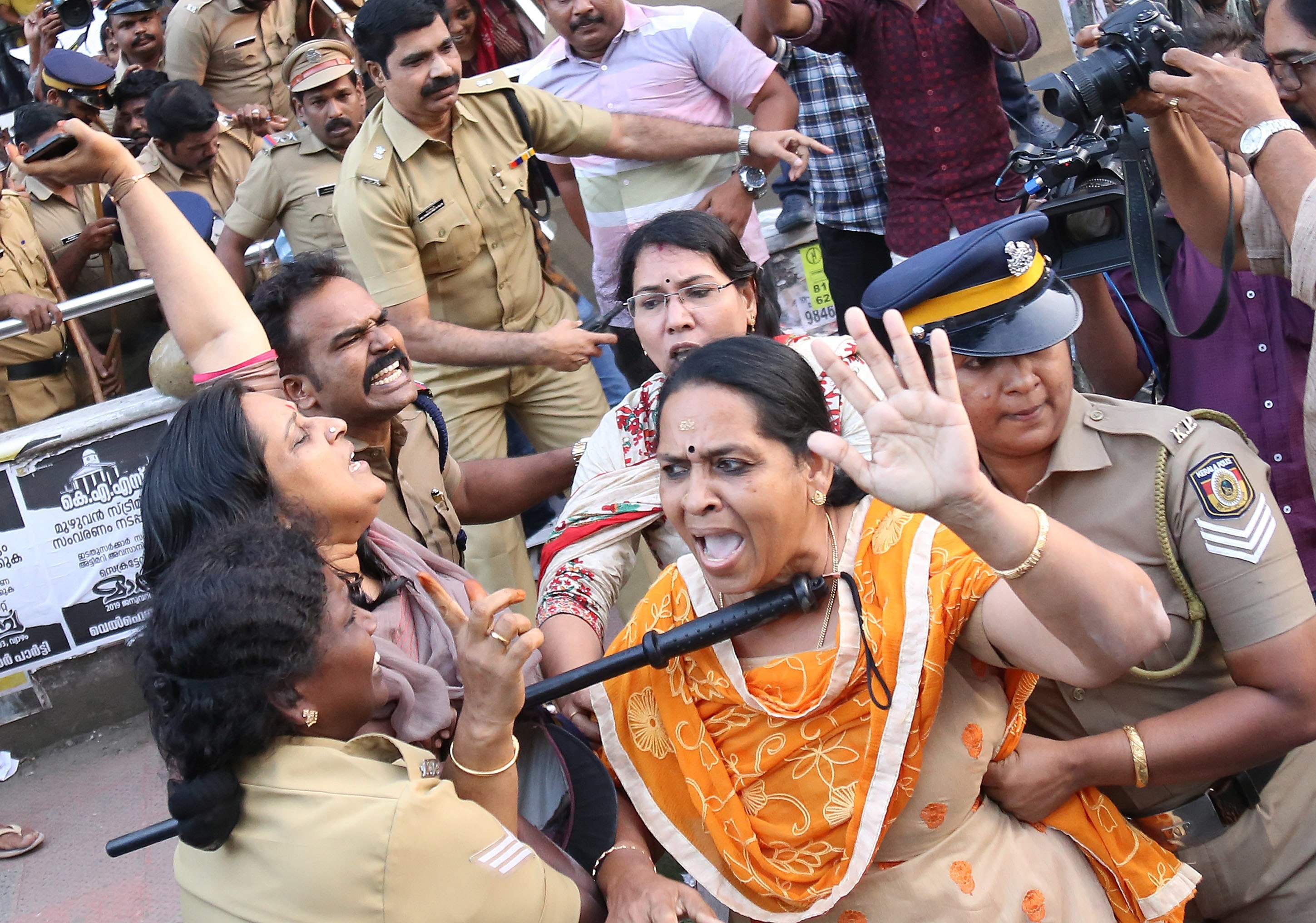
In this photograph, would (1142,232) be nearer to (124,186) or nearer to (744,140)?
(744,140)

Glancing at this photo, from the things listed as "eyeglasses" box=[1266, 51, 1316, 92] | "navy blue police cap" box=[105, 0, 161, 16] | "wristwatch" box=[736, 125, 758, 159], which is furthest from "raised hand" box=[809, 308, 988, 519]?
"navy blue police cap" box=[105, 0, 161, 16]

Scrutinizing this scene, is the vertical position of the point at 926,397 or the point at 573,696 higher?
the point at 926,397

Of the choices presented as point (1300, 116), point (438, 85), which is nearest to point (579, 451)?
point (438, 85)

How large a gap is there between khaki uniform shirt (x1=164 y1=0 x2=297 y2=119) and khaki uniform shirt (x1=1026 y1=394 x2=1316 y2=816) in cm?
465

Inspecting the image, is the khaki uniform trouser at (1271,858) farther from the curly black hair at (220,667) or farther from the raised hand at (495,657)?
the curly black hair at (220,667)

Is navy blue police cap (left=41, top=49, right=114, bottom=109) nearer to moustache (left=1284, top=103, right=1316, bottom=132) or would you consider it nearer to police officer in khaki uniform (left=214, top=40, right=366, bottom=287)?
police officer in khaki uniform (left=214, top=40, right=366, bottom=287)

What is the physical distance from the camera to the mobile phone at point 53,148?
8.13 feet

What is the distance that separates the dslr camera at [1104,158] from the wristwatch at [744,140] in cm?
136

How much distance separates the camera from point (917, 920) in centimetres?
186

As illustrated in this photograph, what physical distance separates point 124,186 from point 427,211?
127 cm

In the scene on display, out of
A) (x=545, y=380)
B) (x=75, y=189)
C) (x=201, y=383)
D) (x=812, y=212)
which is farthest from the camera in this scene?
(x=75, y=189)

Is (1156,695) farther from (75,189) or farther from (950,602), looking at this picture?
(75,189)

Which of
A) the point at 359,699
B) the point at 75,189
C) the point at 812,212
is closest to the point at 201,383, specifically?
the point at 359,699

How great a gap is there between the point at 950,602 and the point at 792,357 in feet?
1.73
